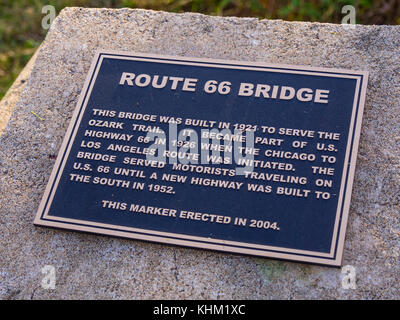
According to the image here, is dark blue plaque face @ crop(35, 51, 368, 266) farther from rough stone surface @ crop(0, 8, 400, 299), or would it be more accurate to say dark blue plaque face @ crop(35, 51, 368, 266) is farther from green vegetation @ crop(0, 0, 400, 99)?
green vegetation @ crop(0, 0, 400, 99)

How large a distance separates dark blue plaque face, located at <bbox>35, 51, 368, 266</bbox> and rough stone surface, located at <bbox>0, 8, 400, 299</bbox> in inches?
4.3

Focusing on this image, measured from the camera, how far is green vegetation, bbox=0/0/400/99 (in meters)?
4.74

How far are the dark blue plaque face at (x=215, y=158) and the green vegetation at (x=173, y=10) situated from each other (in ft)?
6.13

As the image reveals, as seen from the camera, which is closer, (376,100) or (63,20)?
(376,100)

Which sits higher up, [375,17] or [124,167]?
[375,17]

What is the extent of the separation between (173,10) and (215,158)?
9.16 feet

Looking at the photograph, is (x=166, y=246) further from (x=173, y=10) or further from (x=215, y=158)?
(x=173, y=10)

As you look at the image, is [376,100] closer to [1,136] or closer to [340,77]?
[340,77]

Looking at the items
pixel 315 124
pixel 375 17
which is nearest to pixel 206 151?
pixel 315 124

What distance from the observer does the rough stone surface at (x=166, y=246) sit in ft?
7.88

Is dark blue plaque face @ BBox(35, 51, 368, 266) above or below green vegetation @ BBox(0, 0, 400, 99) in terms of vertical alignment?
below

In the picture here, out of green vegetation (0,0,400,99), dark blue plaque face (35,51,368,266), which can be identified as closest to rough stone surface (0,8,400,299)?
dark blue plaque face (35,51,368,266)

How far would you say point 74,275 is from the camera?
2.58 m
